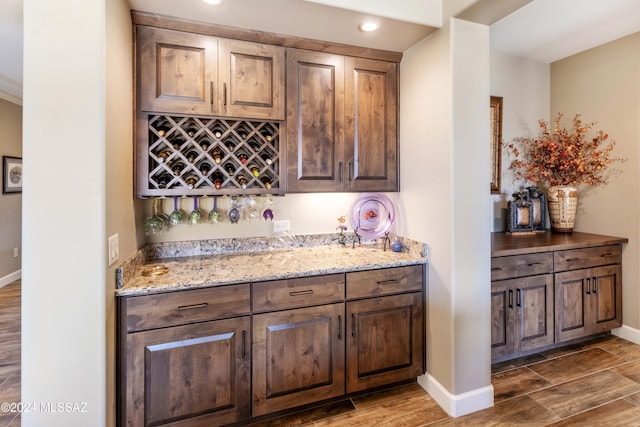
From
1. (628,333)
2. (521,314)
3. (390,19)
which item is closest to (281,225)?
(390,19)

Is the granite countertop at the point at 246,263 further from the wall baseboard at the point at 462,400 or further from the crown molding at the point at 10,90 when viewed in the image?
the crown molding at the point at 10,90

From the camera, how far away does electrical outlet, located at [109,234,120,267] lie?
4.81 feet

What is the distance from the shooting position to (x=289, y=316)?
186 cm

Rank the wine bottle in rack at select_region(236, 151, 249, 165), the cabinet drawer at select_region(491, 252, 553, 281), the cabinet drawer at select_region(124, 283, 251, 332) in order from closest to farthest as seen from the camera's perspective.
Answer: the cabinet drawer at select_region(124, 283, 251, 332) < the wine bottle in rack at select_region(236, 151, 249, 165) < the cabinet drawer at select_region(491, 252, 553, 281)

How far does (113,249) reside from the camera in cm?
151

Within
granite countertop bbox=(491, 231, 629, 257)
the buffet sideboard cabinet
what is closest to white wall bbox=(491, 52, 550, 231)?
granite countertop bbox=(491, 231, 629, 257)

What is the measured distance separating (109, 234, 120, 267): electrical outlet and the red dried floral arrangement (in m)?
3.38

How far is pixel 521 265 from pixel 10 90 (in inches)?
233

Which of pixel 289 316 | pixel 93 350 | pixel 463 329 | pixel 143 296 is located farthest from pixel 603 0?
pixel 93 350

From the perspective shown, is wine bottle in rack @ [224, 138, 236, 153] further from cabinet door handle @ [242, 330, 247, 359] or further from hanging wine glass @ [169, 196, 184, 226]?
cabinet door handle @ [242, 330, 247, 359]

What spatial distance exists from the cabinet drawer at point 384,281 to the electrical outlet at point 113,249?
49.5 inches

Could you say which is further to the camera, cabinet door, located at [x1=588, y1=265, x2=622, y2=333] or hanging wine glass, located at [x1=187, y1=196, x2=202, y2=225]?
cabinet door, located at [x1=588, y1=265, x2=622, y2=333]

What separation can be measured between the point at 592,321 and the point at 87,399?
3651mm

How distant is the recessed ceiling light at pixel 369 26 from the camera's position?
6.32 feet
